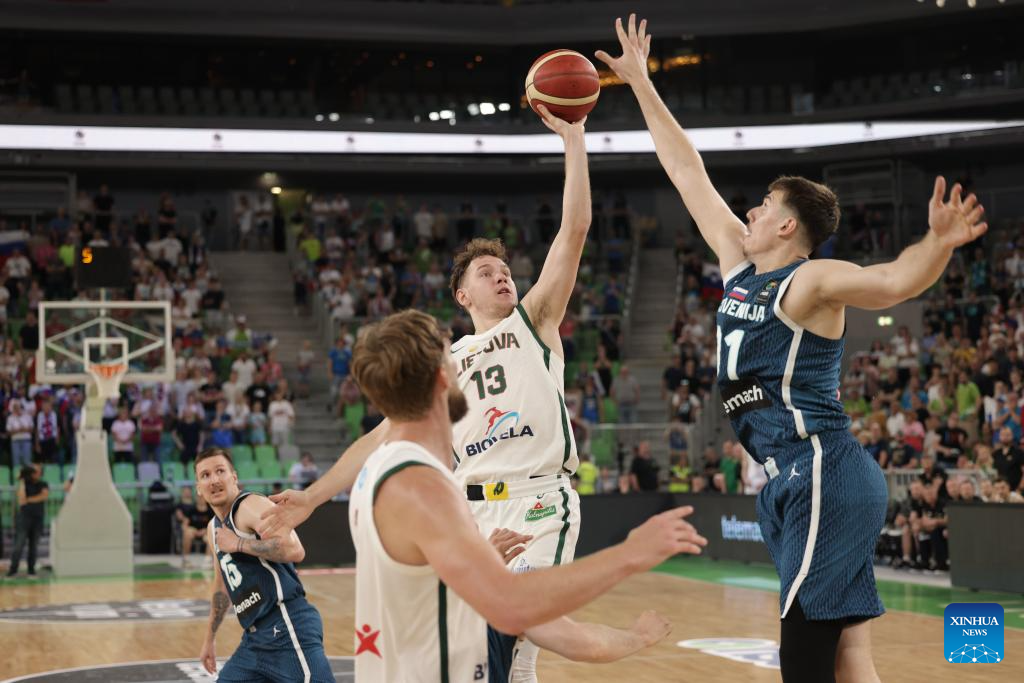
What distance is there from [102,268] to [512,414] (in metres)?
15.1

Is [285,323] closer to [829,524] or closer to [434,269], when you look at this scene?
[434,269]

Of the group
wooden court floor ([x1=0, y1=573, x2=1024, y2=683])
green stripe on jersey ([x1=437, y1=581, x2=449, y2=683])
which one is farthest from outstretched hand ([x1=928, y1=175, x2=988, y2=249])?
wooden court floor ([x1=0, y1=573, x2=1024, y2=683])

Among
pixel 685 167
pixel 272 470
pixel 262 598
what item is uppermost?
pixel 685 167

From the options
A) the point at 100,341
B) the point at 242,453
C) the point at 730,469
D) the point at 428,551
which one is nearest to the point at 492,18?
the point at 242,453

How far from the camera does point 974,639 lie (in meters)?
11.1

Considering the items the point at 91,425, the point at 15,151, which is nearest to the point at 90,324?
the point at 91,425

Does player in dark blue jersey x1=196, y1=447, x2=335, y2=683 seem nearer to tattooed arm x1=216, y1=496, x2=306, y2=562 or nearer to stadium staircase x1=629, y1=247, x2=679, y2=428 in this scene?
tattooed arm x1=216, y1=496, x2=306, y2=562

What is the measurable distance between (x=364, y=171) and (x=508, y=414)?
94.6 feet

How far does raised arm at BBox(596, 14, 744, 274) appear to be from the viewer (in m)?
5.36

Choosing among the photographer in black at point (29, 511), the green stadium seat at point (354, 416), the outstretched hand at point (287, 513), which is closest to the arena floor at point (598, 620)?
the photographer in black at point (29, 511)

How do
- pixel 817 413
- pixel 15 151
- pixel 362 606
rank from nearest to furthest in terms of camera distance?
pixel 362 606 → pixel 817 413 → pixel 15 151

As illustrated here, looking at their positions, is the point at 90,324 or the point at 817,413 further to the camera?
the point at 90,324

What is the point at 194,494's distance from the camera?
70.4ft

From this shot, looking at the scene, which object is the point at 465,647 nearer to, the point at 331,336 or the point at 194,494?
the point at 194,494
